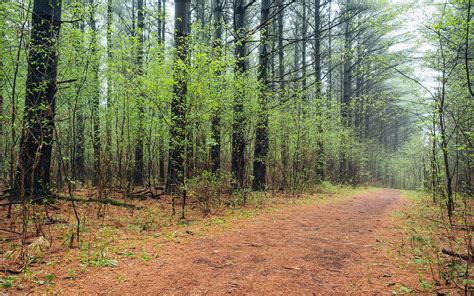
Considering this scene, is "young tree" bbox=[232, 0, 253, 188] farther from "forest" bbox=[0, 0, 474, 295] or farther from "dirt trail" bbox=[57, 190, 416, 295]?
"dirt trail" bbox=[57, 190, 416, 295]

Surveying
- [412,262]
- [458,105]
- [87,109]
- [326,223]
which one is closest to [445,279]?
[412,262]

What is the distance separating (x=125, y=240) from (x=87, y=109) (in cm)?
662

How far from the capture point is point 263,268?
3.26m

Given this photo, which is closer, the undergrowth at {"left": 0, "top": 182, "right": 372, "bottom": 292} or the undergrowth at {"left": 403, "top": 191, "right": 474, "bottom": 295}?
the undergrowth at {"left": 403, "top": 191, "right": 474, "bottom": 295}

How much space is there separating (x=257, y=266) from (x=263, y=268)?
0.31 feet

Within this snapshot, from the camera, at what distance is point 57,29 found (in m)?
5.50

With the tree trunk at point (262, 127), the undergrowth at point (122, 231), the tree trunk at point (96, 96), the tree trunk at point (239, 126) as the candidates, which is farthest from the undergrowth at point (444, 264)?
the tree trunk at point (96, 96)

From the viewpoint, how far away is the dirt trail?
277 centimetres

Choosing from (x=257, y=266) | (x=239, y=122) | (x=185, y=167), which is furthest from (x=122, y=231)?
(x=239, y=122)

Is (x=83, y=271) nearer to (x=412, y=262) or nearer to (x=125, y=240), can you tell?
(x=125, y=240)

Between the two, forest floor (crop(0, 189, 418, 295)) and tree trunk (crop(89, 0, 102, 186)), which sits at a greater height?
tree trunk (crop(89, 0, 102, 186))

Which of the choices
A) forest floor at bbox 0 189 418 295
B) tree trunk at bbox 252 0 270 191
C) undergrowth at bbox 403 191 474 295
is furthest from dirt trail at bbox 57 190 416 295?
tree trunk at bbox 252 0 270 191

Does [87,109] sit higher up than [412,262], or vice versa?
[87,109]

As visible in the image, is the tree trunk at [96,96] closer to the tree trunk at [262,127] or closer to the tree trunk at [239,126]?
the tree trunk at [239,126]
